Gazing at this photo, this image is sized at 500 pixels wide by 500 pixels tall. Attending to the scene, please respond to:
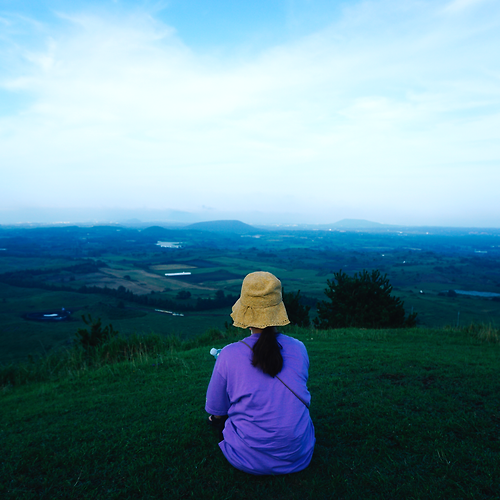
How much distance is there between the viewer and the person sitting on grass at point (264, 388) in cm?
275

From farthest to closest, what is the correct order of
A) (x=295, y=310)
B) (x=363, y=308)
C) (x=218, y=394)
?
(x=295, y=310)
(x=363, y=308)
(x=218, y=394)

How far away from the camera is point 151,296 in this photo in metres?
58.2

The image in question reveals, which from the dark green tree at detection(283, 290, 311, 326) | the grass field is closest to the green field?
the grass field

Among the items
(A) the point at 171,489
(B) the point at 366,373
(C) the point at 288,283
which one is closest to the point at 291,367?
(A) the point at 171,489

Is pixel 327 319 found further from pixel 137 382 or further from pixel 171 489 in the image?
pixel 171 489

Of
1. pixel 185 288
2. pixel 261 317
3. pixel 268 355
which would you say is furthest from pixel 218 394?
pixel 185 288

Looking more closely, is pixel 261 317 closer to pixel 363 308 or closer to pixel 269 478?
pixel 269 478

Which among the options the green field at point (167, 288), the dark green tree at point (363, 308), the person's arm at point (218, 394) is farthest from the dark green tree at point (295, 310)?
the person's arm at point (218, 394)

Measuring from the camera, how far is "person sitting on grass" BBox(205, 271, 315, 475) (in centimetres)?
275

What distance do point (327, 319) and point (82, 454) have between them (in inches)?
502

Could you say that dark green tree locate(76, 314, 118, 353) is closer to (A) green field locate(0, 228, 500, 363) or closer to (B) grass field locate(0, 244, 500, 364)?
(B) grass field locate(0, 244, 500, 364)

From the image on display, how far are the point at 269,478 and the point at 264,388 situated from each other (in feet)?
3.20

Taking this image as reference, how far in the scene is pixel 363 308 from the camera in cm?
1450

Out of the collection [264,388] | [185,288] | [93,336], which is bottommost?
[185,288]
